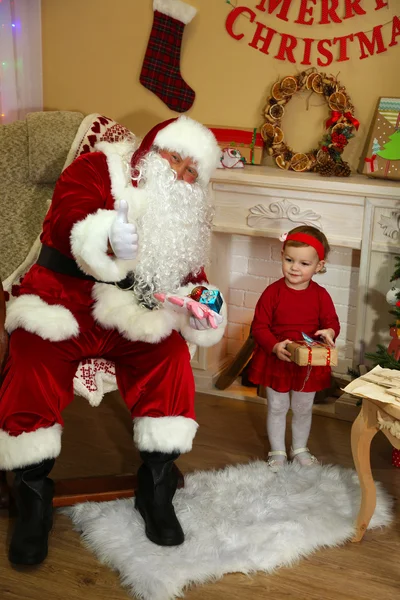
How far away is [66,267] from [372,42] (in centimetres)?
171

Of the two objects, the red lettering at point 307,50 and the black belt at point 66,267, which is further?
the red lettering at point 307,50

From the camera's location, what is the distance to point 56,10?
3.90 m

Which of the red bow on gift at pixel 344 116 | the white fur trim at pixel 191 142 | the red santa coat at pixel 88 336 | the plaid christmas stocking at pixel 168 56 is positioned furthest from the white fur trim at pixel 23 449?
the plaid christmas stocking at pixel 168 56

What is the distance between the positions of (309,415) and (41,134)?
59.3 inches

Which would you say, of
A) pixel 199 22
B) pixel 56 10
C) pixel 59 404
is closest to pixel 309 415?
pixel 59 404

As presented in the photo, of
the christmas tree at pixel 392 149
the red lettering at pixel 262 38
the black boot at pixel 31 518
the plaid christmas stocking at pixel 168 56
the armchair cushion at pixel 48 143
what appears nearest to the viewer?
the black boot at pixel 31 518

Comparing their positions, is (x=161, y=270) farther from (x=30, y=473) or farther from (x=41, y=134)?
(x=41, y=134)

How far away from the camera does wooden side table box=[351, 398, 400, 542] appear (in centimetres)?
218

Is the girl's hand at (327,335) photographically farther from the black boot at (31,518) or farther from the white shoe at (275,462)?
the black boot at (31,518)

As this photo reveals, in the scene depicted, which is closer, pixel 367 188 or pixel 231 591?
pixel 231 591

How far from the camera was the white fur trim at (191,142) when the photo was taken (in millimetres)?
Answer: 2533

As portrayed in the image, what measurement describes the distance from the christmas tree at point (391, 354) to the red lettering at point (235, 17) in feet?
4.08

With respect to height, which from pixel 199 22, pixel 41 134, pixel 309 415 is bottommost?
pixel 309 415

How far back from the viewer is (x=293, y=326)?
9.37 ft
